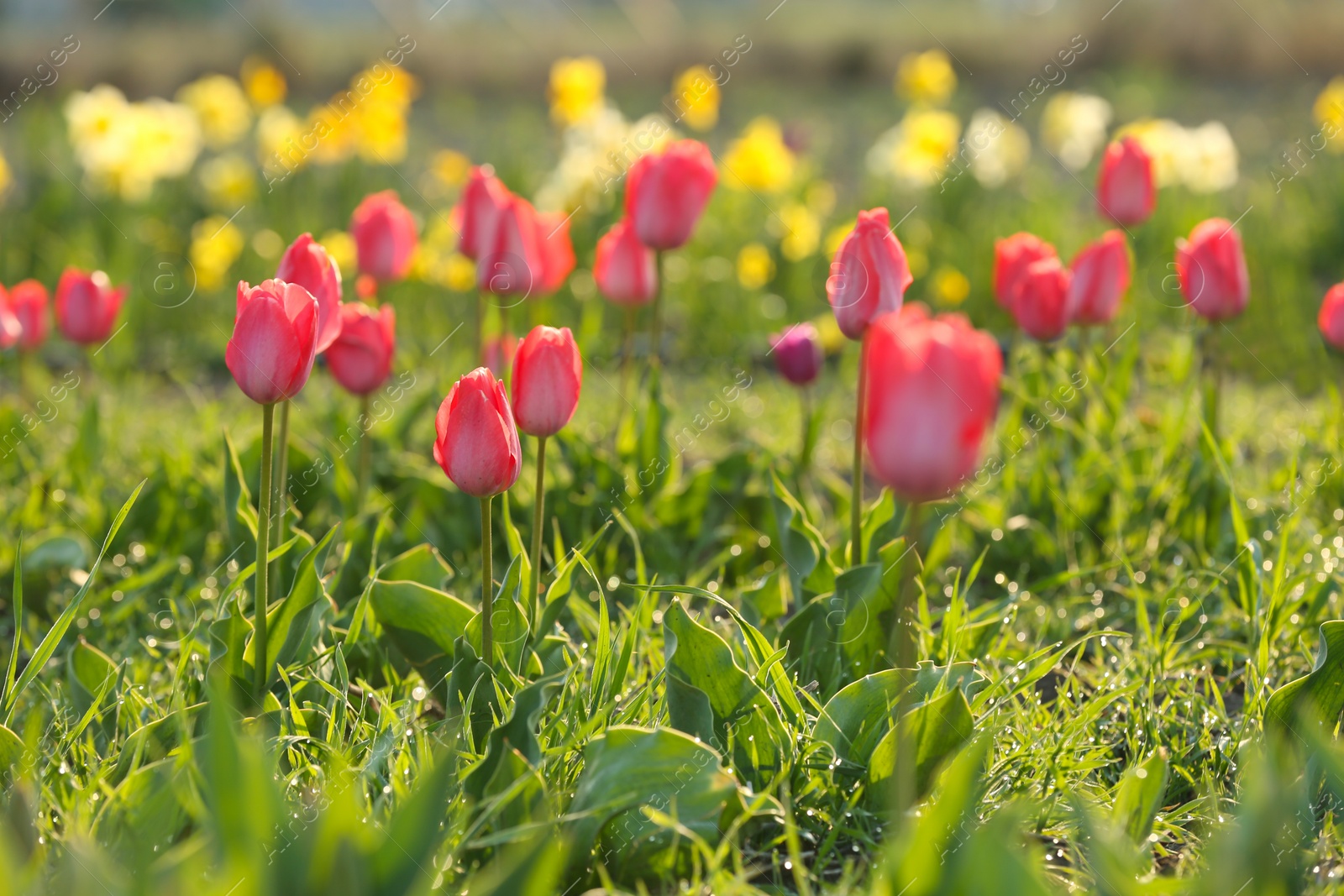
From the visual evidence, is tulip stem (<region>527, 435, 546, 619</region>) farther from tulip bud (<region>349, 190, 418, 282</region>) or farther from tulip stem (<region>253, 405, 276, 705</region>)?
tulip bud (<region>349, 190, 418, 282</region>)

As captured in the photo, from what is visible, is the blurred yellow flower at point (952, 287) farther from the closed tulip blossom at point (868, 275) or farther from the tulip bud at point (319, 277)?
the tulip bud at point (319, 277)

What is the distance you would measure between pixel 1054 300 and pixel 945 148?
2449 mm

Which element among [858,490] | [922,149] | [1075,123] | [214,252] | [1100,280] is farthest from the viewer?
[1075,123]

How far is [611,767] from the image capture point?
1402mm

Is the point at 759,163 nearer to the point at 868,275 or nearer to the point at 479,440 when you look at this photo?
the point at 868,275

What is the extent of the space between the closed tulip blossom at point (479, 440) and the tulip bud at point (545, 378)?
0.30 feet

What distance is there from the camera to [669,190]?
91.7 inches

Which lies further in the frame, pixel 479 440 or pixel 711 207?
pixel 711 207

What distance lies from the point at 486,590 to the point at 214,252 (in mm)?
3042

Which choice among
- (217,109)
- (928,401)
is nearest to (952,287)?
(928,401)

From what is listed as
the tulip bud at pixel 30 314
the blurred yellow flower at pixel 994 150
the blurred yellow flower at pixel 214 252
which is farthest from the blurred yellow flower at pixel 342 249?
the blurred yellow flower at pixel 994 150

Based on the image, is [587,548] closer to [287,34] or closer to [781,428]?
[781,428]

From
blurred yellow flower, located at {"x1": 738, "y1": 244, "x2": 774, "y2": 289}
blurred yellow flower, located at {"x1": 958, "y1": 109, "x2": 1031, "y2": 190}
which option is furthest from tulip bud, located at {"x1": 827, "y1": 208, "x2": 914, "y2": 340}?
blurred yellow flower, located at {"x1": 958, "y1": 109, "x2": 1031, "y2": 190}

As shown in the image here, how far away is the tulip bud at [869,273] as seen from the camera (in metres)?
1.71
